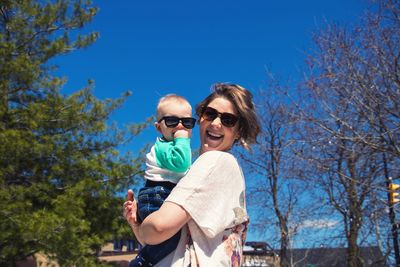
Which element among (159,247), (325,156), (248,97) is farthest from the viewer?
A: (325,156)

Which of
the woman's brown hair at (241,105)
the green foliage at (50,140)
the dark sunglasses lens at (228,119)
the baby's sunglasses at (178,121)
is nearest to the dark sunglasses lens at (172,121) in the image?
the baby's sunglasses at (178,121)

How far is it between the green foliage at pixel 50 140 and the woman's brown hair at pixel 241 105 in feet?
28.7

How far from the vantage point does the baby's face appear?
7.01 feet

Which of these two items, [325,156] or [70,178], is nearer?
[325,156]

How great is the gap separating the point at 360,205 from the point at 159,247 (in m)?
10.9

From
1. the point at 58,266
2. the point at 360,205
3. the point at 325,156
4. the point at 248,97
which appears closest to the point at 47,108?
the point at 58,266

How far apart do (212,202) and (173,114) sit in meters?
0.57

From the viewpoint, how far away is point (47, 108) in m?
11.7

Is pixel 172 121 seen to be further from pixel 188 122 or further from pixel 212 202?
pixel 212 202

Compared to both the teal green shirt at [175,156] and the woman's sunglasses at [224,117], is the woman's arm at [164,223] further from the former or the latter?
the woman's sunglasses at [224,117]

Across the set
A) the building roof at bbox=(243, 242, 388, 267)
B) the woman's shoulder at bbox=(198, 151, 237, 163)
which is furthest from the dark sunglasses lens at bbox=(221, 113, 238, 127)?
the building roof at bbox=(243, 242, 388, 267)

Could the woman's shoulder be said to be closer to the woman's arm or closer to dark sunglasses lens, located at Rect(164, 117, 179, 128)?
the woman's arm

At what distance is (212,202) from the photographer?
67.3 inches

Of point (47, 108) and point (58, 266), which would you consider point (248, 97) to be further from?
point (47, 108)
